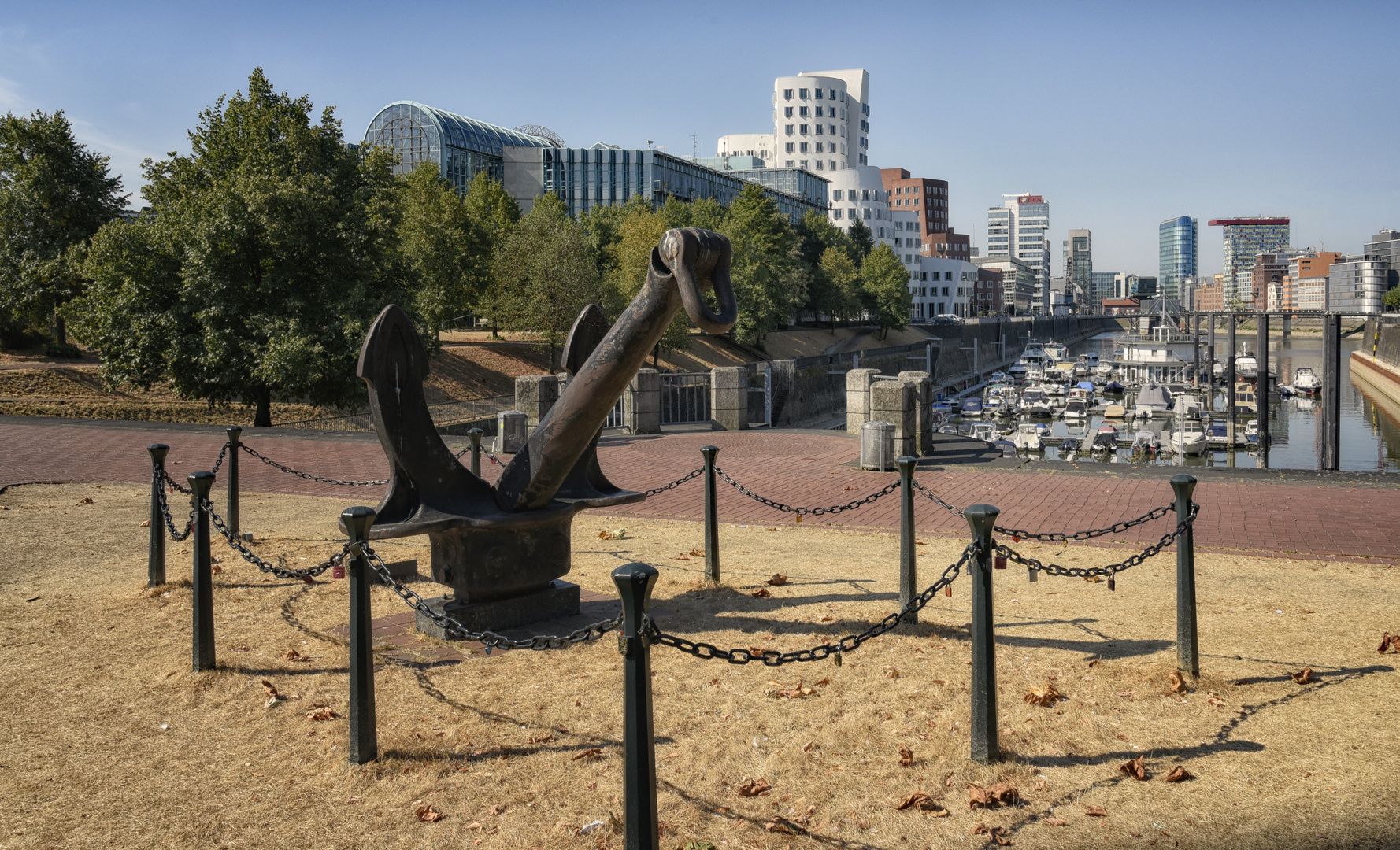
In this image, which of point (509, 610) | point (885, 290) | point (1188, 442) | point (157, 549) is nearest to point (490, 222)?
point (1188, 442)

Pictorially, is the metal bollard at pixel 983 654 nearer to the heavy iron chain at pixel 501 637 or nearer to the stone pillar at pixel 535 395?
the heavy iron chain at pixel 501 637

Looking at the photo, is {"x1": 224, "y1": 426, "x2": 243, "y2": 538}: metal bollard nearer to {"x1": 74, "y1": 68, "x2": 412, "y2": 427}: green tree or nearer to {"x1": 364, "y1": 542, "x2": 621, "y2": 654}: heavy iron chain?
{"x1": 364, "y1": 542, "x2": 621, "y2": 654}: heavy iron chain

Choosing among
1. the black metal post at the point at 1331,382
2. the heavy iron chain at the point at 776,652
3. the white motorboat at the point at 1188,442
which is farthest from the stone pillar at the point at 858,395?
the white motorboat at the point at 1188,442

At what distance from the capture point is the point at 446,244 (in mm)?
38812

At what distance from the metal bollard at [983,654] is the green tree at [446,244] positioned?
33.3m

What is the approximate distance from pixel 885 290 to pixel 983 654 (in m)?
68.6

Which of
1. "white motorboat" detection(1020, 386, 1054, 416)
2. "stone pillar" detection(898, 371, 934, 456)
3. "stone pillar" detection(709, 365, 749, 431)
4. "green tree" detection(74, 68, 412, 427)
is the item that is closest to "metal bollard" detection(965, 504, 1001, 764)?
"stone pillar" detection(898, 371, 934, 456)

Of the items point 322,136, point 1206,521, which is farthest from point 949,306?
point 1206,521

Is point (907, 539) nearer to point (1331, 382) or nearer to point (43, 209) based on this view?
point (1331, 382)

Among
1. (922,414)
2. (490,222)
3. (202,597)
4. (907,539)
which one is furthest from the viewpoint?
(490,222)

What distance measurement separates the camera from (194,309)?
21859 millimetres

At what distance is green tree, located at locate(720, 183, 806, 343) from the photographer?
4756 centimetres

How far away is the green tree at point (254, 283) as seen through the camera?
21359mm

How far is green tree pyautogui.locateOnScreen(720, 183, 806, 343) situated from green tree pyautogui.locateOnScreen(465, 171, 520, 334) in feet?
36.1
